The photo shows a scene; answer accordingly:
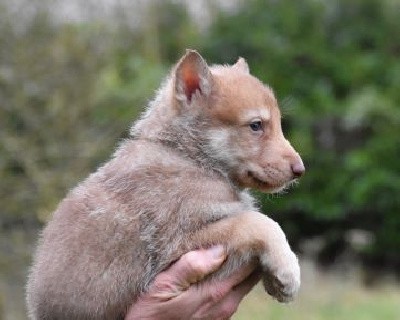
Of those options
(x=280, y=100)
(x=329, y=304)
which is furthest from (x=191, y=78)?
(x=280, y=100)

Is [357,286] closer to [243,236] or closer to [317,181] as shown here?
[317,181]

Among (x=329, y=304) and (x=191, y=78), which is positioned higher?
(x=191, y=78)

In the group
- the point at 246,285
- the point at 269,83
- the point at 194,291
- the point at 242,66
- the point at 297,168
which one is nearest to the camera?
the point at 297,168

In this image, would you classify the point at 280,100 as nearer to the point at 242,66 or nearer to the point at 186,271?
the point at 242,66

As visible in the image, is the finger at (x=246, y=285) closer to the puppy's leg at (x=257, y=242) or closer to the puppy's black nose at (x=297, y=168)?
the puppy's leg at (x=257, y=242)

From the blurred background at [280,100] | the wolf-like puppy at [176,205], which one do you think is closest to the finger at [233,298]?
the wolf-like puppy at [176,205]
